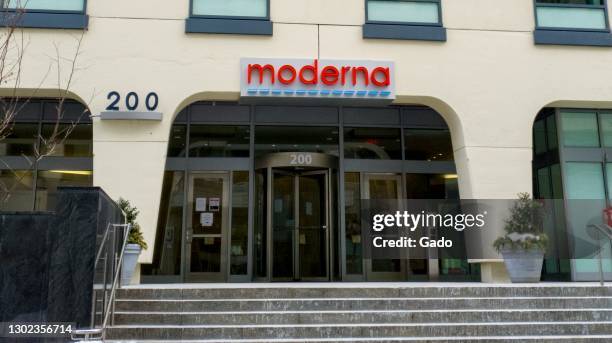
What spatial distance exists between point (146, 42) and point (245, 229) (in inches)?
185

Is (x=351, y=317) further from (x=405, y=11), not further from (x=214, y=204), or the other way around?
(x=405, y=11)

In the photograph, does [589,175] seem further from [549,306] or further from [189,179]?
[189,179]

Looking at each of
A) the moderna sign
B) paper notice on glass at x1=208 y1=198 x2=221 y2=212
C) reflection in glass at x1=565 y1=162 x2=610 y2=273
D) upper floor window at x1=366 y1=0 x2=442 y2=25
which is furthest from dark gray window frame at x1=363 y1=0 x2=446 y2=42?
paper notice on glass at x1=208 y1=198 x2=221 y2=212

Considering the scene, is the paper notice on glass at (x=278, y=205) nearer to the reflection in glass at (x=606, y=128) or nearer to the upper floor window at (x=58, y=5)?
the upper floor window at (x=58, y=5)

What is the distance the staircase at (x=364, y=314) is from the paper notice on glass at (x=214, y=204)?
4.64 m

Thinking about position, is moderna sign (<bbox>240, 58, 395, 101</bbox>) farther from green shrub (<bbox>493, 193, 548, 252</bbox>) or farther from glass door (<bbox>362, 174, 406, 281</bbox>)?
green shrub (<bbox>493, 193, 548, 252</bbox>)

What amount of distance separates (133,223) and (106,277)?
3560mm

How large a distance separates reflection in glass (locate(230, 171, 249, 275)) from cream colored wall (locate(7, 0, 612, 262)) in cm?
216

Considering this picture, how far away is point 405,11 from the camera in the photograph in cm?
1233

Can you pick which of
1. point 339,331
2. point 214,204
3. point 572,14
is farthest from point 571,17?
point 339,331

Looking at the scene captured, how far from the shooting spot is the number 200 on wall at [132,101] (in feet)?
36.7

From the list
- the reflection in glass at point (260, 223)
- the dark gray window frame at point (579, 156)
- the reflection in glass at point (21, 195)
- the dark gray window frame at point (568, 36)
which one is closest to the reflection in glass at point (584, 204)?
the dark gray window frame at point (579, 156)

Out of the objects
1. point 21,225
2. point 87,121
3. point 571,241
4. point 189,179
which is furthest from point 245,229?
point 571,241

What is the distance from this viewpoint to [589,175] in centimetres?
1253
